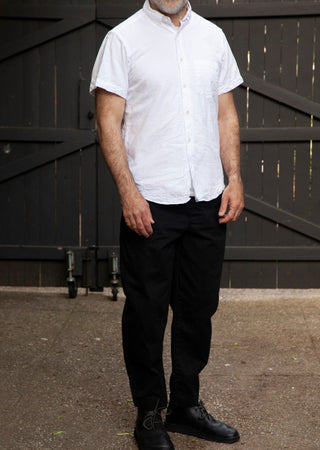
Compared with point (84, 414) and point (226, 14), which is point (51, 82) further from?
point (84, 414)

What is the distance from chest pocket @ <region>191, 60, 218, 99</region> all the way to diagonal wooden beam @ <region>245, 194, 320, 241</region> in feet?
9.85

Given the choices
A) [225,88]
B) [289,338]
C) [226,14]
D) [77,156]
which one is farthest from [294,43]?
[225,88]

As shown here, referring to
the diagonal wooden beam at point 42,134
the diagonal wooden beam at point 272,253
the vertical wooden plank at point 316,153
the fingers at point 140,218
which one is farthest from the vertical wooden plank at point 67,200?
the fingers at point 140,218

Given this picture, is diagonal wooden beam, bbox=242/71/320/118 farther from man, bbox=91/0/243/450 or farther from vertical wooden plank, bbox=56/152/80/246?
man, bbox=91/0/243/450

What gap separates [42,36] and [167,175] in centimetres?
335

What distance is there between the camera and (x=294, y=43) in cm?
599

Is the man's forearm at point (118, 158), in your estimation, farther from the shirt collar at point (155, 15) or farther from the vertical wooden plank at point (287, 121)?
the vertical wooden plank at point (287, 121)

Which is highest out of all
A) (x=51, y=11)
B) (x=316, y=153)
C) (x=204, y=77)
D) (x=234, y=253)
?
(x=51, y=11)

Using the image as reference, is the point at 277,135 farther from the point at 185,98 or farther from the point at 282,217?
the point at 185,98

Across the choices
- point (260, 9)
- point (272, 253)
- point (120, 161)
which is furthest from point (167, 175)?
point (260, 9)

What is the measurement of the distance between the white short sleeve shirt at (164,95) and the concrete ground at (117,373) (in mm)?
1174

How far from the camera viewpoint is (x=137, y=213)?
3018 mm

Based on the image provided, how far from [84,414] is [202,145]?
1.48 meters

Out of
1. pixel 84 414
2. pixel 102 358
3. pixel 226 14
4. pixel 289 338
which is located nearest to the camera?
pixel 84 414
